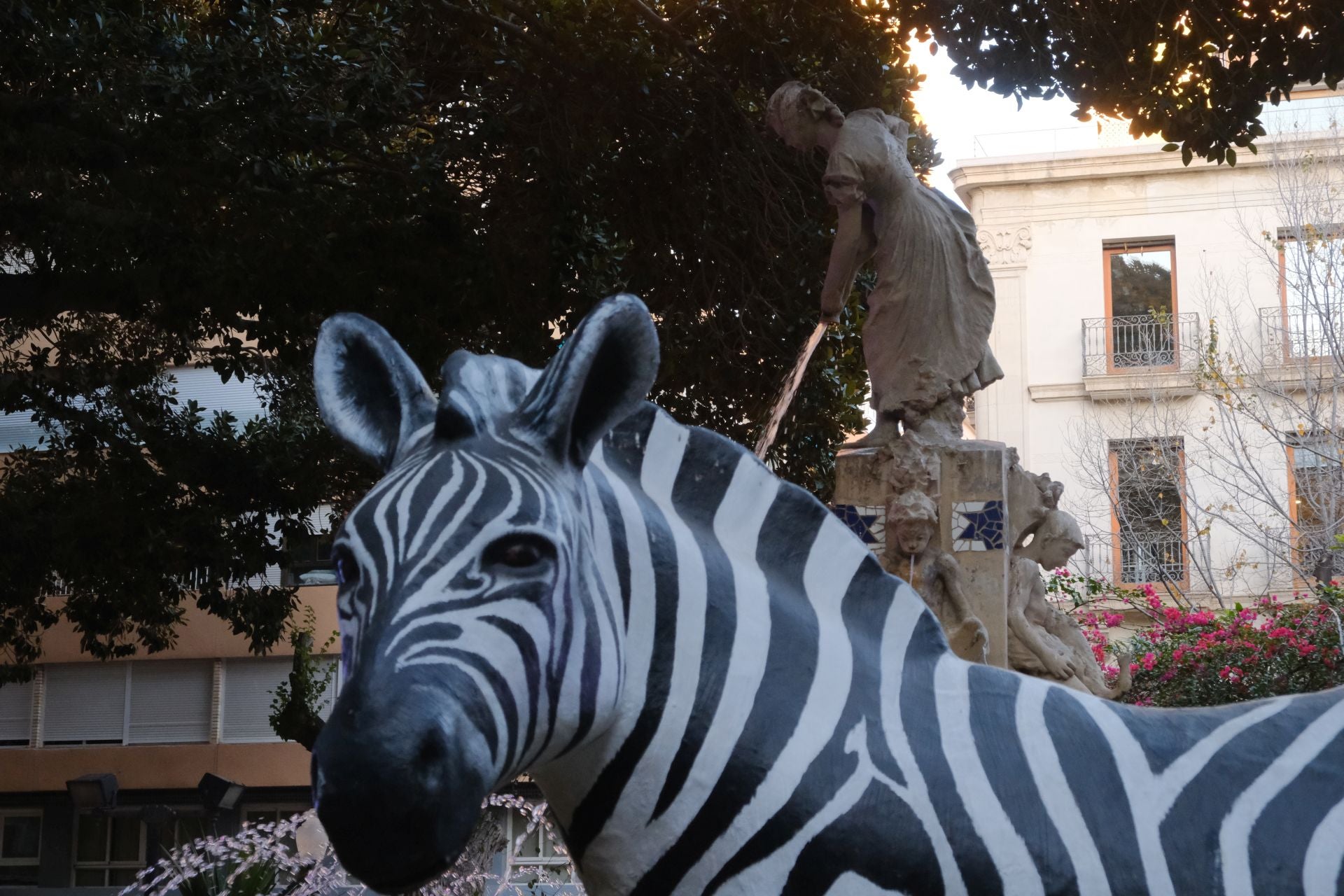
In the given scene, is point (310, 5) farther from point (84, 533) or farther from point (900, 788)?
point (900, 788)

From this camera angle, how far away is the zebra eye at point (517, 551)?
1628mm

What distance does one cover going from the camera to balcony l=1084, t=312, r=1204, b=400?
82.6 feet

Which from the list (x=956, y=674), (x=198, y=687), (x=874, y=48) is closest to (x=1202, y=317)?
(x=874, y=48)

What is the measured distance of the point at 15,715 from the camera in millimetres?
31156

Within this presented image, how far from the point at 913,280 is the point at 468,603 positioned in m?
4.36

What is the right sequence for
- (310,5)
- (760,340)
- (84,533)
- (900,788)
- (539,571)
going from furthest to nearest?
1. (84,533)
2. (760,340)
3. (310,5)
4. (900,788)
5. (539,571)

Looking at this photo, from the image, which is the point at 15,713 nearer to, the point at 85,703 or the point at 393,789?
the point at 85,703

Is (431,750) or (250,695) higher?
(250,695)

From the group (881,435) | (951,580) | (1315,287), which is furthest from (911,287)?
(1315,287)

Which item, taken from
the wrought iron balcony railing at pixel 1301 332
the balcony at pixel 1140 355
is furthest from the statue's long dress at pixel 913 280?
the balcony at pixel 1140 355

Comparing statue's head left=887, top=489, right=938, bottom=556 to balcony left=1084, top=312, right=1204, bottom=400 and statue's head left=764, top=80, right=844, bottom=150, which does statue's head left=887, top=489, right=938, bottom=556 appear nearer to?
statue's head left=764, top=80, right=844, bottom=150

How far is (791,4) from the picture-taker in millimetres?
10617

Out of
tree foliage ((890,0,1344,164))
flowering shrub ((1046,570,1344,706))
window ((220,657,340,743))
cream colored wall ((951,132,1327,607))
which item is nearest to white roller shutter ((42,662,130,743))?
window ((220,657,340,743))

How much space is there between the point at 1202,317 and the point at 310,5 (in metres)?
19.4
